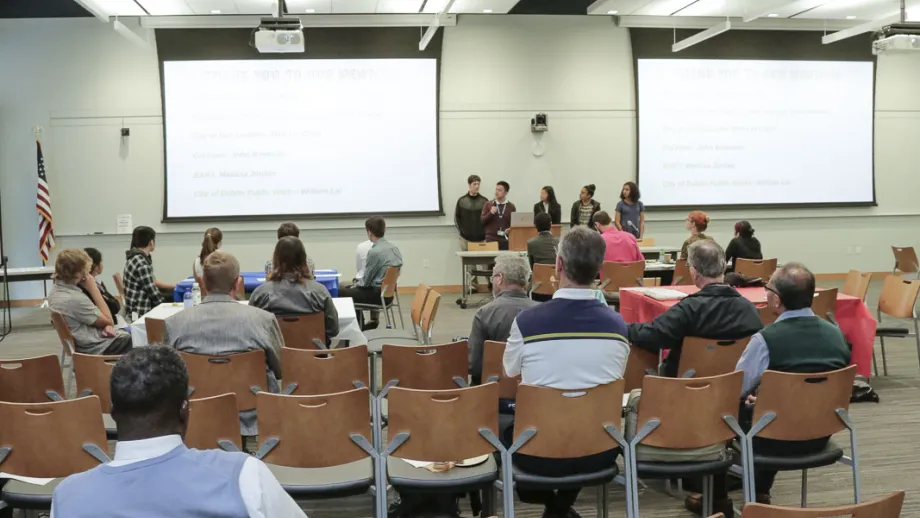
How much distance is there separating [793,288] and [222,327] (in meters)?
2.61

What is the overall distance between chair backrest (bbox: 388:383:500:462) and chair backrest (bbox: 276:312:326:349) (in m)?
2.05

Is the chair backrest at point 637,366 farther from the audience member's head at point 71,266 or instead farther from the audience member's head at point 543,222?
the audience member's head at point 543,222

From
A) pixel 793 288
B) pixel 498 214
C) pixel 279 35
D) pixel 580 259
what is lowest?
pixel 793 288

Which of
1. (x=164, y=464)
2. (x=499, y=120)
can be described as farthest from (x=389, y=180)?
(x=164, y=464)

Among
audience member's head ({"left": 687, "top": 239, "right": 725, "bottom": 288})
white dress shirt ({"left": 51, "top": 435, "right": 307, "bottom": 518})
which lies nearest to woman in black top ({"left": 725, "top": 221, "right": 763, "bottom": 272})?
audience member's head ({"left": 687, "top": 239, "right": 725, "bottom": 288})

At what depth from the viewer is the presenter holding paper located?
35.8 ft

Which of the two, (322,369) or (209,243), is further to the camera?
(209,243)

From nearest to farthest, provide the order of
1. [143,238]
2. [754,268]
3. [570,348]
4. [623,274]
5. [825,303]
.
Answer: [570,348] → [825,303] → [143,238] → [623,274] → [754,268]

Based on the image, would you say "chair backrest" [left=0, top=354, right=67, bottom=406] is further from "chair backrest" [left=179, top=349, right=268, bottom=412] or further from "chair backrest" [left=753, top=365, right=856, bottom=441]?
"chair backrest" [left=753, top=365, right=856, bottom=441]

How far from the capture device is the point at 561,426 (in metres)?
2.94

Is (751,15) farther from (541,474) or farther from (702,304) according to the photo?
(541,474)

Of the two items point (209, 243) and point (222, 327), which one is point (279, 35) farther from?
point (222, 327)

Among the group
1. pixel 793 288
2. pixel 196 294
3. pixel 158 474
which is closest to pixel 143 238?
pixel 196 294

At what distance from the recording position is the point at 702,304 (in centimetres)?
385
